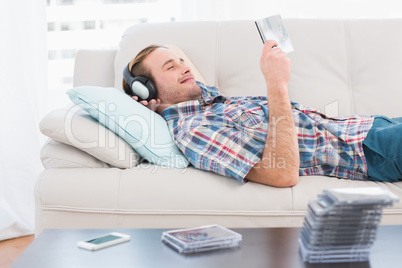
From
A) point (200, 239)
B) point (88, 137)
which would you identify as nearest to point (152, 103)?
point (88, 137)

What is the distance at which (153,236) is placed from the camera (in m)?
1.07

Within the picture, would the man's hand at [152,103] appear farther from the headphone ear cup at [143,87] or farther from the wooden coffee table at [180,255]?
the wooden coffee table at [180,255]

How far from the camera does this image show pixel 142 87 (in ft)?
5.94

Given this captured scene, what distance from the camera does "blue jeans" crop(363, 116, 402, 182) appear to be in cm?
157

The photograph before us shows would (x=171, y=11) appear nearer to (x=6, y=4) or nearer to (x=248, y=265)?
(x=6, y=4)

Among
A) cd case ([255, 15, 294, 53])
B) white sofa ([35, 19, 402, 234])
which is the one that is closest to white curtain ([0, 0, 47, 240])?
white sofa ([35, 19, 402, 234])

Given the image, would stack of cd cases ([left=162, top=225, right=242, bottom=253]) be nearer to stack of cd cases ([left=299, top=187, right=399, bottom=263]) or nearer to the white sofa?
stack of cd cases ([left=299, top=187, right=399, bottom=263])

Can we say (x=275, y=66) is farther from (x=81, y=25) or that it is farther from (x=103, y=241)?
(x=81, y=25)

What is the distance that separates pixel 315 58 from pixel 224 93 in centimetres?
40

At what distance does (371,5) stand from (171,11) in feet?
3.51

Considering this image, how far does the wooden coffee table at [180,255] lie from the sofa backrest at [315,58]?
1.01m

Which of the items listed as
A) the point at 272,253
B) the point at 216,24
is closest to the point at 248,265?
the point at 272,253

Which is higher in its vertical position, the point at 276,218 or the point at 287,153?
the point at 287,153

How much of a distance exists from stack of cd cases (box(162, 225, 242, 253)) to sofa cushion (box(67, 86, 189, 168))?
59 centimetres
